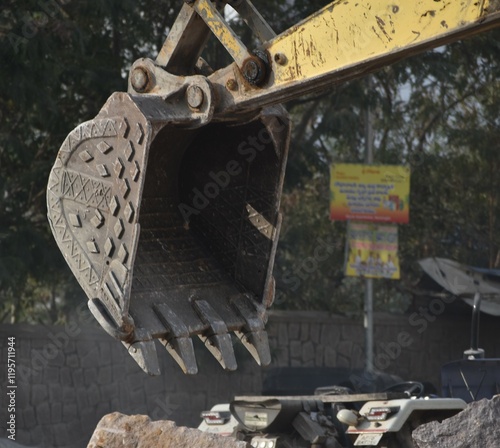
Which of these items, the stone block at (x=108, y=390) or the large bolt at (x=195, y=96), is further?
the stone block at (x=108, y=390)

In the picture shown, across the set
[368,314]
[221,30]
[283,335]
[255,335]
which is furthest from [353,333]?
[221,30]

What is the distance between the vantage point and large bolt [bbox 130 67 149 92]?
19.0 ft

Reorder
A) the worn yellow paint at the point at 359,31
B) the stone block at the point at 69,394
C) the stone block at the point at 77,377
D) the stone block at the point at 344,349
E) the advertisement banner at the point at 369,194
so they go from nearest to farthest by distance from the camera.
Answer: the worn yellow paint at the point at 359,31, the stone block at the point at 69,394, the stone block at the point at 77,377, the advertisement banner at the point at 369,194, the stone block at the point at 344,349

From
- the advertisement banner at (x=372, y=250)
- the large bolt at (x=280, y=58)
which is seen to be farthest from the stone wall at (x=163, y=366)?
the large bolt at (x=280, y=58)

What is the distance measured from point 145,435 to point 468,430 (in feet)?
4.99

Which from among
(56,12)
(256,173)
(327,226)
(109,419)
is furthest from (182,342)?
(327,226)

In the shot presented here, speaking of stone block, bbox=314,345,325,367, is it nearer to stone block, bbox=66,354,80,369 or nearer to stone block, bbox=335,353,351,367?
stone block, bbox=335,353,351,367

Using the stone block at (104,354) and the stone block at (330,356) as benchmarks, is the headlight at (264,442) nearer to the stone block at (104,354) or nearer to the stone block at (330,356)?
the stone block at (104,354)

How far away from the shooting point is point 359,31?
5016mm

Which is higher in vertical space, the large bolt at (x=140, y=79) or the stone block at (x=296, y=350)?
the large bolt at (x=140, y=79)

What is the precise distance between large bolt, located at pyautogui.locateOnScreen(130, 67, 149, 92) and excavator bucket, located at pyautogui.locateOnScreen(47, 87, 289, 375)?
0.83 ft

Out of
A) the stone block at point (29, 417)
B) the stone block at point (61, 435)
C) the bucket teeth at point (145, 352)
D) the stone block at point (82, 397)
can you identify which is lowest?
the stone block at point (61, 435)

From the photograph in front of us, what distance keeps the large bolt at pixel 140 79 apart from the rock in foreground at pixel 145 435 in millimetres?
1597

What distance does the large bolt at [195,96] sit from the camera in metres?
5.54
